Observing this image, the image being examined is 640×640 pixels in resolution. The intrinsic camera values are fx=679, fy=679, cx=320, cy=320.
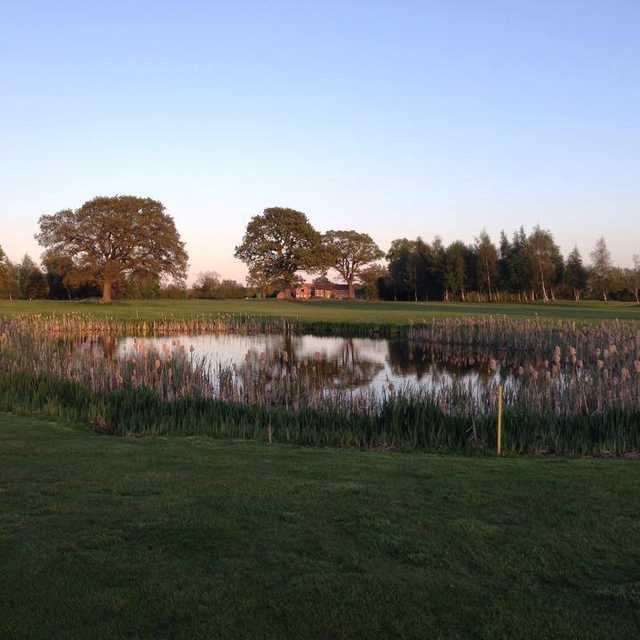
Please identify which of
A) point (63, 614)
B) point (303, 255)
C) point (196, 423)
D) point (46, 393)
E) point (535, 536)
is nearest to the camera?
point (63, 614)

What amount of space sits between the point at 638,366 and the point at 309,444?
6648 millimetres

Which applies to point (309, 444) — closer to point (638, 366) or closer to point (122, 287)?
point (638, 366)

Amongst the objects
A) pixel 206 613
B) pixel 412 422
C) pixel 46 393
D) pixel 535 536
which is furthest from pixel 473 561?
pixel 46 393

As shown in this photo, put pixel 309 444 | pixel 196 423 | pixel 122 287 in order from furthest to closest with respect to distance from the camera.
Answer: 1. pixel 122 287
2. pixel 196 423
3. pixel 309 444

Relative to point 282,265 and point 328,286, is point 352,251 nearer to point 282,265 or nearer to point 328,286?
point 282,265

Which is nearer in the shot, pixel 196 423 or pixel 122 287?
pixel 196 423

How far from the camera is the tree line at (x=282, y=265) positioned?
210ft

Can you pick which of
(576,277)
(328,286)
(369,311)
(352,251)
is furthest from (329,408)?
(328,286)

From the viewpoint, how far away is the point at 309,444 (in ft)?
35.9

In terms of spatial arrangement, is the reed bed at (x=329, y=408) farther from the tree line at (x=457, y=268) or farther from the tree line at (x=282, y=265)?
the tree line at (x=457, y=268)

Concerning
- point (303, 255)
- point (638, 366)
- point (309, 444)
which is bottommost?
point (309, 444)

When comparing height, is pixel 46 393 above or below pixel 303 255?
below

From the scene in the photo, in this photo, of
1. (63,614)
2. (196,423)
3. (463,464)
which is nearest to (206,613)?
(63,614)

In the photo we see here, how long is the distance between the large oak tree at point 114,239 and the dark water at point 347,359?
31373mm
